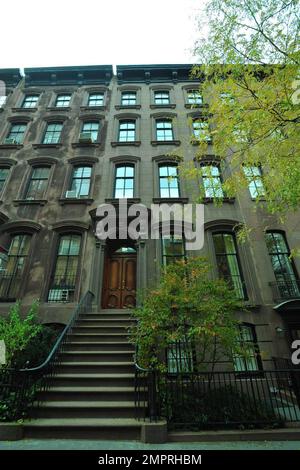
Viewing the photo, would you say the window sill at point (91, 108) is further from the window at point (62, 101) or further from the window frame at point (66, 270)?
the window frame at point (66, 270)

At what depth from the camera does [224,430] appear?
4.95 m

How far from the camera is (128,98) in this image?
16516 mm

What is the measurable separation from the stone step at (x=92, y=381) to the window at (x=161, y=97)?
16319mm

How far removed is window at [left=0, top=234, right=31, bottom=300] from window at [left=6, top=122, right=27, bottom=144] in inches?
269

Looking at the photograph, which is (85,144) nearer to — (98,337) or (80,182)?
(80,182)

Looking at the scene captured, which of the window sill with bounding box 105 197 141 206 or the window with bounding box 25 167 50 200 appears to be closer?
the window sill with bounding box 105 197 141 206

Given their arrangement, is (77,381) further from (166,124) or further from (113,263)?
(166,124)

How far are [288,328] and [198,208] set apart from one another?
5873 millimetres

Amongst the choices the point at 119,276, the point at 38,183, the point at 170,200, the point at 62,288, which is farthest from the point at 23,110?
the point at 119,276

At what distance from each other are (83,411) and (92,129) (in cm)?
1421

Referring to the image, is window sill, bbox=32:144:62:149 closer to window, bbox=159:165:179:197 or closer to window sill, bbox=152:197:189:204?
window, bbox=159:165:179:197

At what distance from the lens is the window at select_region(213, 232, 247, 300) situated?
372 inches

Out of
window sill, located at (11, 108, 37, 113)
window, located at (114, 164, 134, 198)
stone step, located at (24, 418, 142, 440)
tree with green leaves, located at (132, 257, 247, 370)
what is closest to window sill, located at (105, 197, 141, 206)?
window, located at (114, 164, 134, 198)

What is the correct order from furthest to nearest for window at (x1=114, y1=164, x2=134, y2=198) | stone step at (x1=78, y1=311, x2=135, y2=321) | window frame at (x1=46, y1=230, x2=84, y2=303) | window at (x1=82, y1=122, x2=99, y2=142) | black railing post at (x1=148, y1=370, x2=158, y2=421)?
window at (x1=82, y1=122, x2=99, y2=142) → window at (x1=114, y1=164, x2=134, y2=198) → window frame at (x1=46, y1=230, x2=84, y2=303) → stone step at (x1=78, y1=311, x2=135, y2=321) → black railing post at (x1=148, y1=370, x2=158, y2=421)
